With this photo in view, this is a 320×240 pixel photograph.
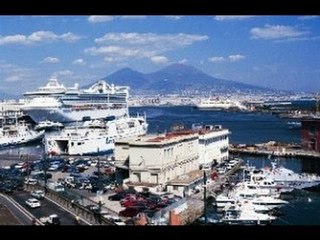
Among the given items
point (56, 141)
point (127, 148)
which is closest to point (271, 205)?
point (127, 148)

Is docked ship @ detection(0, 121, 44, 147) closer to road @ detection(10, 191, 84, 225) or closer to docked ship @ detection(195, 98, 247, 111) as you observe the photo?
road @ detection(10, 191, 84, 225)

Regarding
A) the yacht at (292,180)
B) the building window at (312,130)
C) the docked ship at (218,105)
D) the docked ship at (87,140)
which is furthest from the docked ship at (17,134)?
the docked ship at (218,105)

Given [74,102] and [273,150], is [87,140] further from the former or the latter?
[273,150]

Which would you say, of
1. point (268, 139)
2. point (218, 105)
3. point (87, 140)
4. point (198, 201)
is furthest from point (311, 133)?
point (218, 105)

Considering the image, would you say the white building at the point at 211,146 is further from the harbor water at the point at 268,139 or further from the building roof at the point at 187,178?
the harbor water at the point at 268,139
